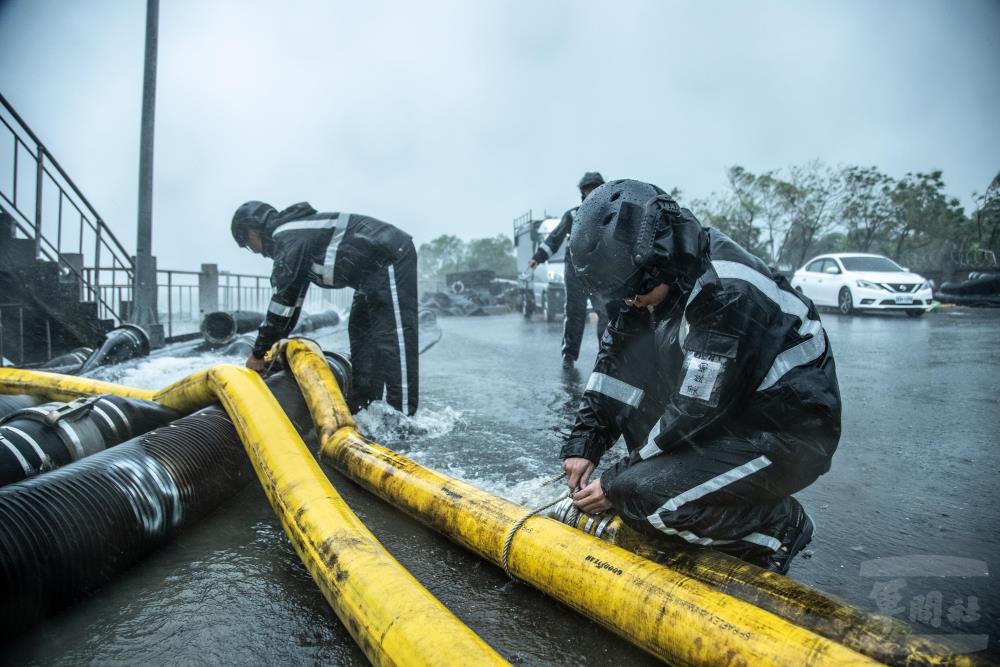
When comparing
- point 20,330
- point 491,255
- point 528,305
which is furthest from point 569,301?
point 491,255

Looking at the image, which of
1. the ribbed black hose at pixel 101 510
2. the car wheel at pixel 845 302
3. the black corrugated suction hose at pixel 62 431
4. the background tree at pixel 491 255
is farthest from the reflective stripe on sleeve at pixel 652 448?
the background tree at pixel 491 255

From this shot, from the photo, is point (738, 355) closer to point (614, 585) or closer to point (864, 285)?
point (614, 585)

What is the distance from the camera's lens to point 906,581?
1.83 metres

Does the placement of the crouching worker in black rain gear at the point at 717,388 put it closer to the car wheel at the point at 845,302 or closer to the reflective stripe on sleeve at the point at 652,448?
the reflective stripe on sleeve at the point at 652,448

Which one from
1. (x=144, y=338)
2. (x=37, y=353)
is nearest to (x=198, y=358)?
(x=144, y=338)

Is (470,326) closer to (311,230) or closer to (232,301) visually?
(232,301)

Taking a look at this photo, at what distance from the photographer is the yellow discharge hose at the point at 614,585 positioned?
4.03ft

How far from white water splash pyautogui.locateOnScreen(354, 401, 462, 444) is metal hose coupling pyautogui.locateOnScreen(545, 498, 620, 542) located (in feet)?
5.63

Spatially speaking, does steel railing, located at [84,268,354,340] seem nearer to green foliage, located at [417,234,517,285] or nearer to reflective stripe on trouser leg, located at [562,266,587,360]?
reflective stripe on trouser leg, located at [562,266,587,360]

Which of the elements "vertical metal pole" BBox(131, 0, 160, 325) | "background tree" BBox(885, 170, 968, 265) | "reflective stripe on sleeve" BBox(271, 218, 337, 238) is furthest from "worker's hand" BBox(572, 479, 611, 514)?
"background tree" BBox(885, 170, 968, 265)

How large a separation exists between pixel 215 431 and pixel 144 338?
14.5ft

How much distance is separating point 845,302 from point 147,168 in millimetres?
12602

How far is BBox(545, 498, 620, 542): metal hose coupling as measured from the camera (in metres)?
1.83

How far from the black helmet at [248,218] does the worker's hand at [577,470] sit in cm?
286
